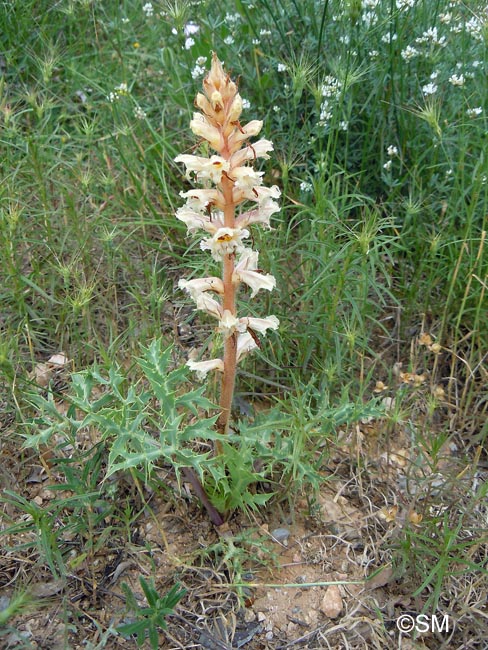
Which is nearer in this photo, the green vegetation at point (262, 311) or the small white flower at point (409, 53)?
the green vegetation at point (262, 311)

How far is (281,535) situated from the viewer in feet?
7.82

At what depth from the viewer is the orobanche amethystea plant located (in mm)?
1833

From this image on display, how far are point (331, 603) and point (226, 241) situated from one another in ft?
4.11

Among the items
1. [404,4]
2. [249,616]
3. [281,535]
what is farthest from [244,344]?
[404,4]

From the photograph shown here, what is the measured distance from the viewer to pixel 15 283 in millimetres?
2777

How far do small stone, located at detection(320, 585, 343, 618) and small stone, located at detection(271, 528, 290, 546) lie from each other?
0.22m

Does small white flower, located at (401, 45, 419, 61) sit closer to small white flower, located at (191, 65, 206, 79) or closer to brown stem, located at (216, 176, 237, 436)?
small white flower, located at (191, 65, 206, 79)

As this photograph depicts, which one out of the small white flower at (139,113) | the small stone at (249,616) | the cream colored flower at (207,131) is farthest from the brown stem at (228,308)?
the small white flower at (139,113)

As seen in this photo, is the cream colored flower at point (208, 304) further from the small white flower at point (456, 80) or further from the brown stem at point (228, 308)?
the small white flower at point (456, 80)

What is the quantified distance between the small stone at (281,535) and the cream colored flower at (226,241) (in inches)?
41.3

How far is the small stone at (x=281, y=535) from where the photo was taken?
2.38 metres

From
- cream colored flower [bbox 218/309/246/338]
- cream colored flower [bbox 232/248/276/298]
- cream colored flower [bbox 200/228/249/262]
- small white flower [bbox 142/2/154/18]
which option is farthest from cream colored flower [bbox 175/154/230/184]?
small white flower [bbox 142/2/154/18]

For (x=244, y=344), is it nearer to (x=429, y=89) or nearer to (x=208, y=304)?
(x=208, y=304)

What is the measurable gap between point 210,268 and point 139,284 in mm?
508
